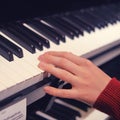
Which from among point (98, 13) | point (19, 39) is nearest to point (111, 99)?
point (19, 39)

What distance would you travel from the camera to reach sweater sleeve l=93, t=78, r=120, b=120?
3.18 feet

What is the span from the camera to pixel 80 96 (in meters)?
Answer: 0.96

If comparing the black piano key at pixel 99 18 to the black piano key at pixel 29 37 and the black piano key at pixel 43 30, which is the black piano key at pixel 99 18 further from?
the black piano key at pixel 29 37

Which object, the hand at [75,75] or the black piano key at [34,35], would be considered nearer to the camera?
the hand at [75,75]

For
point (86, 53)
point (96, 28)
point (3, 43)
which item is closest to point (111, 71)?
point (96, 28)

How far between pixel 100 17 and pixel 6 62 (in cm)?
89

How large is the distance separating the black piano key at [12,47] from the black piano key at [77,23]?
Result: 47cm

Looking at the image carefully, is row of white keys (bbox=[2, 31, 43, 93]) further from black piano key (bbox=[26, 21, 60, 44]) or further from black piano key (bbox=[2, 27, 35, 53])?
black piano key (bbox=[26, 21, 60, 44])

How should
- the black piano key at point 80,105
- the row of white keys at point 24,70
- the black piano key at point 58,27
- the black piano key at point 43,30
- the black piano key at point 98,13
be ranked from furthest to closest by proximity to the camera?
the black piano key at point 98,13
the black piano key at point 80,105
the black piano key at point 58,27
the black piano key at point 43,30
the row of white keys at point 24,70

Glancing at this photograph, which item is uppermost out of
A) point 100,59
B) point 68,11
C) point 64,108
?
point 68,11

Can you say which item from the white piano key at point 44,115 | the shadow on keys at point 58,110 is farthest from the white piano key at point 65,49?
the white piano key at point 44,115

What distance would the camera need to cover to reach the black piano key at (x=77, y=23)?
1456 mm

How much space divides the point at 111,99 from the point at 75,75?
0.44 ft

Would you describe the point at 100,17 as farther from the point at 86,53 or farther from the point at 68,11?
the point at 86,53
